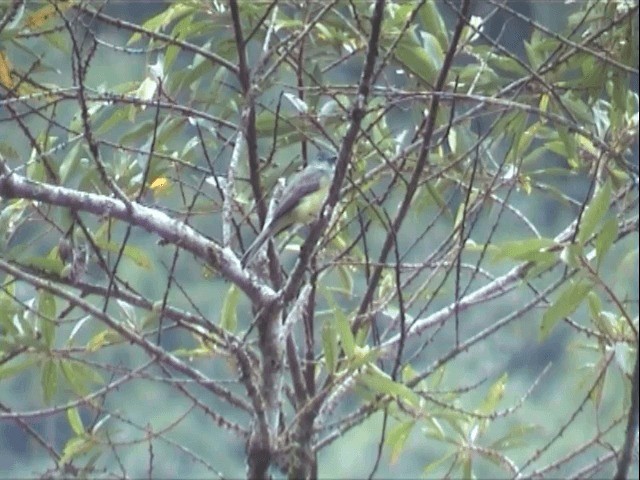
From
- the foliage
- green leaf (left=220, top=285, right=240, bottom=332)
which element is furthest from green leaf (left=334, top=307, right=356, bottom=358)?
green leaf (left=220, top=285, right=240, bottom=332)

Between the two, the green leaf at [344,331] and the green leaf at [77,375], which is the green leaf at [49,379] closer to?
the green leaf at [77,375]

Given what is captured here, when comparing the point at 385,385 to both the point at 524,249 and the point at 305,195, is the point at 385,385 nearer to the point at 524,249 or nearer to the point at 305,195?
the point at 524,249

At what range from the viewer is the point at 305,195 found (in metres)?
1.83

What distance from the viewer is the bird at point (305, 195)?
1.72 meters

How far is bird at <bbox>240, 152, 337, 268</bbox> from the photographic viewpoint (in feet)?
5.65

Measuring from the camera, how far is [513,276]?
1.61 metres

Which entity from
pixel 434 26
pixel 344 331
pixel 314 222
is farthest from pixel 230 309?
pixel 434 26

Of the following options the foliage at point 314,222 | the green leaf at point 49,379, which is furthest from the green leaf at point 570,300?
the green leaf at point 49,379

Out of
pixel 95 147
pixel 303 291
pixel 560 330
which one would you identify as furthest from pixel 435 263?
pixel 560 330

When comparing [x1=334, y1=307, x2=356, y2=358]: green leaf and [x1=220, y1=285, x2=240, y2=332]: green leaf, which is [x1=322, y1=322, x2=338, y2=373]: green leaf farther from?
[x1=220, y1=285, x2=240, y2=332]: green leaf

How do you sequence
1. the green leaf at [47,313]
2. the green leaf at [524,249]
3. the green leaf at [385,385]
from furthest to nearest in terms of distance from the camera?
the green leaf at [47,313]
the green leaf at [385,385]
the green leaf at [524,249]

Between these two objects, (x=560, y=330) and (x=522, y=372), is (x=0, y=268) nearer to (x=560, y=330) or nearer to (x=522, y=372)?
(x=522, y=372)

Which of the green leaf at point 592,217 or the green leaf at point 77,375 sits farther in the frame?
the green leaf at point 77,375

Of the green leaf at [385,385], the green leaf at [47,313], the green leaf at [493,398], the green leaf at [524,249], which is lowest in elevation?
the green leaf at [385,385]
